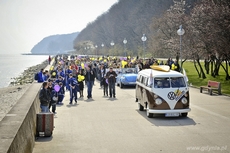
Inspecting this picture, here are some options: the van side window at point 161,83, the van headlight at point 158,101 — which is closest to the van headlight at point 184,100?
the van side window at point 161,83

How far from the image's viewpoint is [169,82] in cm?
1528

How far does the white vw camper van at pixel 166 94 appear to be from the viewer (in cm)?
1487

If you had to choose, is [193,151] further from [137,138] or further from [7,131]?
[7,131]

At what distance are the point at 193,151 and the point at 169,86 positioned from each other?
5.48 meters

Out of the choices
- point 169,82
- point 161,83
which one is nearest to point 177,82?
point 169,82

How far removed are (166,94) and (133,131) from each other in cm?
292

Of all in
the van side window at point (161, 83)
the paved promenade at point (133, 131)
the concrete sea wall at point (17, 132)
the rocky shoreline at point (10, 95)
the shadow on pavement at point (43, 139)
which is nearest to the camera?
the concrete sea wall at point (17, 132)

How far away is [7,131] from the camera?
7.98 m

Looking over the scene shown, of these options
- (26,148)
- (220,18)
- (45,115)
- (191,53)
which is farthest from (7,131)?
(191,53)

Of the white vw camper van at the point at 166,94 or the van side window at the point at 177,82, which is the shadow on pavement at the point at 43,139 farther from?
the van side window at the point at 177,82

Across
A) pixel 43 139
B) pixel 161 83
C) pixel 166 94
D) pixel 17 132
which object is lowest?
pixel 43 139

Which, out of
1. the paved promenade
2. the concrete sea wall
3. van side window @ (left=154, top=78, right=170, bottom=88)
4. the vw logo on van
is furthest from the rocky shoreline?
the concrete sea wall

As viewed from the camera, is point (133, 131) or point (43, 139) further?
point (133, 131)

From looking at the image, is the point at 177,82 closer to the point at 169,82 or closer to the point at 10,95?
the point at 169,82
